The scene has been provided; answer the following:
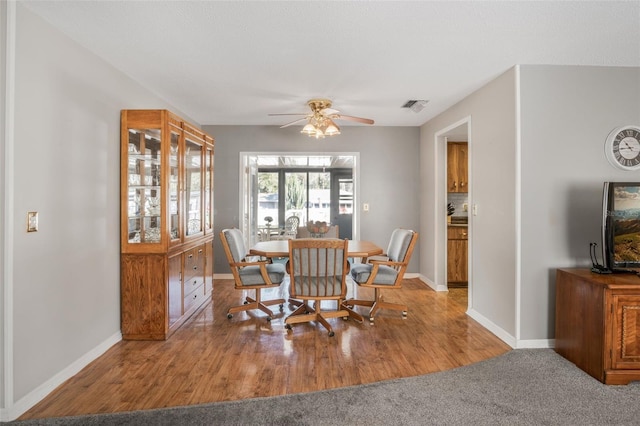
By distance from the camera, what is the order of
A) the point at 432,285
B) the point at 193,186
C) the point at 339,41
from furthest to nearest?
the point at 432,285 → the point at 193,186 → the point at 339,41

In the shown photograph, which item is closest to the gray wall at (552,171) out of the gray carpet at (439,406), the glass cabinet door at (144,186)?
the gray carpet at (439,406)

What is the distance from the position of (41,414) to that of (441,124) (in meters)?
4.90

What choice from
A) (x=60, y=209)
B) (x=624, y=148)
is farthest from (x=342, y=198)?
(x=60, y=209)

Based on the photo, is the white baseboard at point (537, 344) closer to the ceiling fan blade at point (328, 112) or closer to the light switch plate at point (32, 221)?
the ceiling fan blade at point (328, 112)

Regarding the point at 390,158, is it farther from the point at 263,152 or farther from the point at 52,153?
the point at 52,153

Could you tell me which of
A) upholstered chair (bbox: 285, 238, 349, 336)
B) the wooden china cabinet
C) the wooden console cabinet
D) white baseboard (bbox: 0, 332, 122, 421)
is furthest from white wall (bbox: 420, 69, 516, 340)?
white baseboard (bbox: 0, 332, 122, 421)

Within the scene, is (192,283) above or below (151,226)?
below

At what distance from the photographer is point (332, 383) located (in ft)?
7.92

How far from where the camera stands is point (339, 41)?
8.74 ft

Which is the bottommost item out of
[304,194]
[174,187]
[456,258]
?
[456,258]

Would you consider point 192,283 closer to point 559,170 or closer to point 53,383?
point 53,383

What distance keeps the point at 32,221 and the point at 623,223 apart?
13.4ft

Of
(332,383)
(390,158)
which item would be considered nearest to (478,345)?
(332,383)

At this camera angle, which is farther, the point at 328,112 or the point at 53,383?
the point at 328,112
